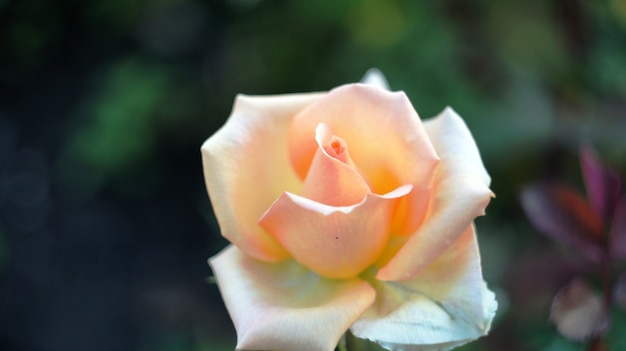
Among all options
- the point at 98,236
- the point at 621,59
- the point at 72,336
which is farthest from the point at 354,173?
the point at 98,236

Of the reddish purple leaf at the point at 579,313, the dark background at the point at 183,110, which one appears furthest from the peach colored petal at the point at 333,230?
the dark background at the point at 183,110

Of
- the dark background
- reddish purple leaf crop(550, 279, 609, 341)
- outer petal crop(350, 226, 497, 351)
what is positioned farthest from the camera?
the dark background

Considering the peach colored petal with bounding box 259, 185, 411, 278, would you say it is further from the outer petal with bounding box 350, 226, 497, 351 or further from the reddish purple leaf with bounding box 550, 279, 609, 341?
the reddish purple leaf with bounding box 550, 279, 609, 341

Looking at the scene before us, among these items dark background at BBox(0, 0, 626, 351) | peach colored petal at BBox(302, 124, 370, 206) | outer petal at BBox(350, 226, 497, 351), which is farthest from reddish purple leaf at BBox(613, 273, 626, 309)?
dark background at BBox(0, 0, 626, 351)

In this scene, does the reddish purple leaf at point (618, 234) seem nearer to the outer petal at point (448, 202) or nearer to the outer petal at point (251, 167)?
the outer petal at point (448, 202)

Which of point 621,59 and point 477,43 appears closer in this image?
point 621,59

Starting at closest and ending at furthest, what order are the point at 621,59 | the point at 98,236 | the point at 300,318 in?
the point at 300,318 → the point at 621,59 → the point at 98,236

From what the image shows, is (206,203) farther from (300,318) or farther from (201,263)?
(300,318)
